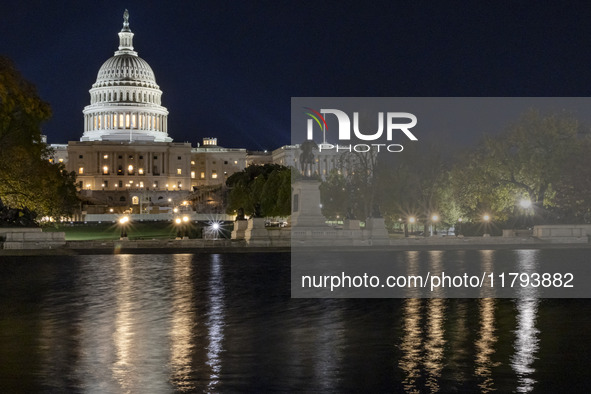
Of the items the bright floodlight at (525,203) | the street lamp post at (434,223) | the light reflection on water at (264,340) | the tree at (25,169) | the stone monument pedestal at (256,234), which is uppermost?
the tree at (25,169)

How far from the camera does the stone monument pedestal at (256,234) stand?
2056 inches

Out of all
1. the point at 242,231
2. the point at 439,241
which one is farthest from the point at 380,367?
the point at 242,231

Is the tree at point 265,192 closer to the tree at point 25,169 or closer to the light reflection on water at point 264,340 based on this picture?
the tree at point 25,169

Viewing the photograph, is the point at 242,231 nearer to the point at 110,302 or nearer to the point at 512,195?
the point at 512,195

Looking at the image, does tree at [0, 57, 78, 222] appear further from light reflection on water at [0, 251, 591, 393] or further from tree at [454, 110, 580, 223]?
tree at [454, 110, 580, 223]

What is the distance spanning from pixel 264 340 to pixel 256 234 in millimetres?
37956

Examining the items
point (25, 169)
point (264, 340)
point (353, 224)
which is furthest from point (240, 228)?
point (264, 340)

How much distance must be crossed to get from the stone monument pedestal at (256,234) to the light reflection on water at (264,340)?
83.8 ft

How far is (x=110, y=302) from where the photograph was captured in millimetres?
21359

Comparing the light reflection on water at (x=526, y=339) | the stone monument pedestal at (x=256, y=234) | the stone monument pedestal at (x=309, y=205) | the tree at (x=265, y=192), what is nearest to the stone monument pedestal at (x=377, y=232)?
the stone monument pedestal at (x=309, y=205)

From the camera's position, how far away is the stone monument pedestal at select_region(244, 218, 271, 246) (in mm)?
52219

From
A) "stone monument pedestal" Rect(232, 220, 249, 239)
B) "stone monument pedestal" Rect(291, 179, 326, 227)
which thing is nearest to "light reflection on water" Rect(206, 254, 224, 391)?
"stone monument pedestal" Rect(291, 179, 326, 227)

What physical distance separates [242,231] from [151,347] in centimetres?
4345

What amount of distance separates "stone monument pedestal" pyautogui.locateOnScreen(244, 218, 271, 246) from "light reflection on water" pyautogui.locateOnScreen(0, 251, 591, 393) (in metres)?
25.6
